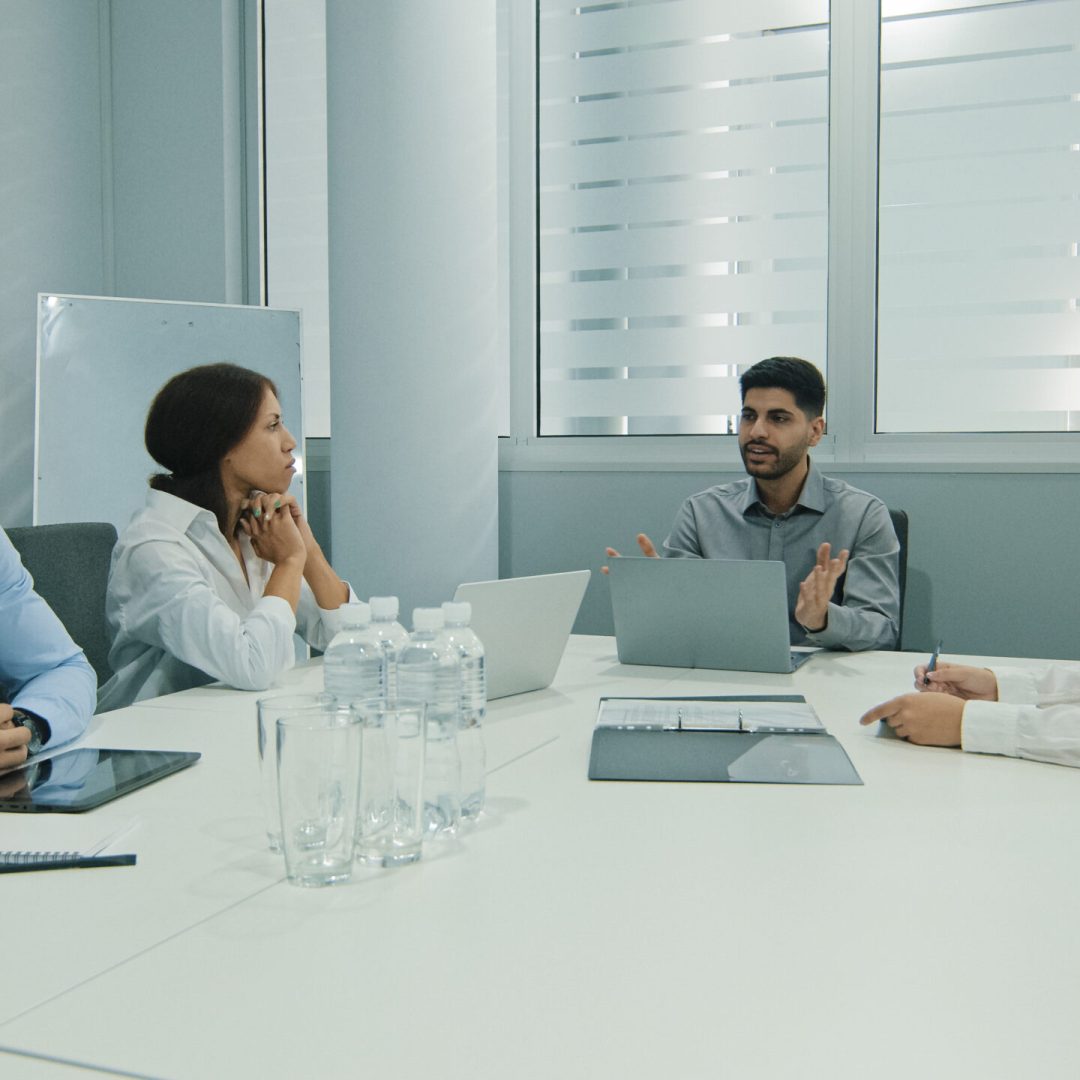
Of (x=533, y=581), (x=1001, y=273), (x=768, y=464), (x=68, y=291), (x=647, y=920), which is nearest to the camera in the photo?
(x=647, y=920)

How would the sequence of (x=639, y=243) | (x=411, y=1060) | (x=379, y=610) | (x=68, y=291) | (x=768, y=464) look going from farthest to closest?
(x=68, y=291) < (x=639, y=243) < (x=768, y=464) < (x=379, y=610) < (x=411, y=1060)

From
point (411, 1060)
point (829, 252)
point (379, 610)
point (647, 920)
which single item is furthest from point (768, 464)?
point (411, 1060)

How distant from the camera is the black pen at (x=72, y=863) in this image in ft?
3.52

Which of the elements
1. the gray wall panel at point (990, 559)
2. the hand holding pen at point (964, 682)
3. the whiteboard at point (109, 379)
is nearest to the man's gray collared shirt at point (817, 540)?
the hand holding pen at point (964, 682)

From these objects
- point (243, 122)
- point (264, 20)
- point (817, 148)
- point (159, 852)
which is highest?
point (264, 20)

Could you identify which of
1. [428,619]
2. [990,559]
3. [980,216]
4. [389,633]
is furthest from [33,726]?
[980,216]

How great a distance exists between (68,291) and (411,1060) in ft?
13.5

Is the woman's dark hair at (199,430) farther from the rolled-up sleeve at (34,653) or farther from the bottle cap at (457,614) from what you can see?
the bottle cap at (457,614)

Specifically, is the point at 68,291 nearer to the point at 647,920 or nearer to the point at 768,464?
the point at 768,464

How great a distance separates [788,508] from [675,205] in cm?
139

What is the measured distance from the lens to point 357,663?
1380 mm

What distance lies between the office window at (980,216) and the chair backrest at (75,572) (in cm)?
248

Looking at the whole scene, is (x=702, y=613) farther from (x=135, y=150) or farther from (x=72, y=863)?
(x=135, y=150)

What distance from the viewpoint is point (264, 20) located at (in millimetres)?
4363
